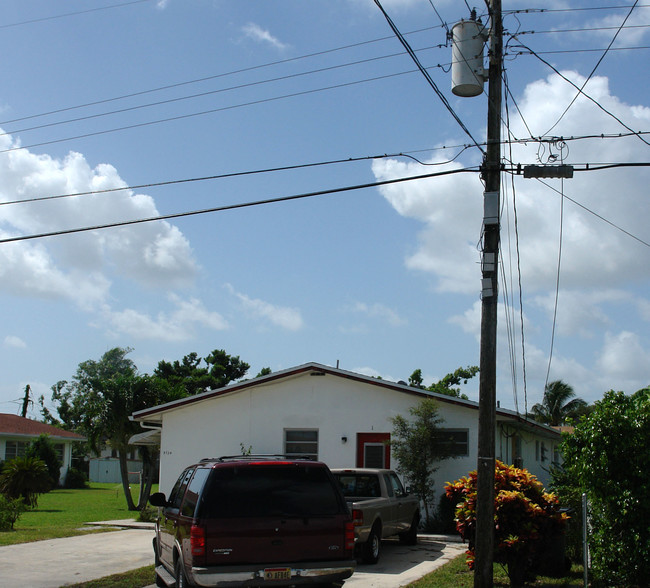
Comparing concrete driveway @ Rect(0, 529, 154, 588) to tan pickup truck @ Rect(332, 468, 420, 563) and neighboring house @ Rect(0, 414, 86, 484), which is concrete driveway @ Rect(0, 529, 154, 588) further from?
neighboring house @ Rect(0, 414, 86, 484)

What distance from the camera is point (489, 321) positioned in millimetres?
10539

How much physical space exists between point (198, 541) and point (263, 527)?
701mm

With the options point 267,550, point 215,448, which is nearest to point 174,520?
point 267,550

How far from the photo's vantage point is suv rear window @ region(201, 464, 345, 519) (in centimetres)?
820

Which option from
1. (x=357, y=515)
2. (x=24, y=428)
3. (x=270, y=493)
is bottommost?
(x=357, y=515)

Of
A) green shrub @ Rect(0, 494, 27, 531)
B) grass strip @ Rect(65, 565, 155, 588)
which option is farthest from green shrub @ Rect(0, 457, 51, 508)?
grass strip @ Rect(65, 565, 155, 588)

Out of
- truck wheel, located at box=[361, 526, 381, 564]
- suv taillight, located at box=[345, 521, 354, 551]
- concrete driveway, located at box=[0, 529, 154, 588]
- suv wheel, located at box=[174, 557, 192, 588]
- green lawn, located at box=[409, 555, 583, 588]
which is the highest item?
suv taillight, located at box=[345, 521, 354, 551]

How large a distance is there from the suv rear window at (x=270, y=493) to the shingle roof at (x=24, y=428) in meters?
39.0

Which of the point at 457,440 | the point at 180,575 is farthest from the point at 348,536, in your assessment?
the point at 457,440

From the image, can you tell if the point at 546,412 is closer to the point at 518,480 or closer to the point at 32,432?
the point at 32,432

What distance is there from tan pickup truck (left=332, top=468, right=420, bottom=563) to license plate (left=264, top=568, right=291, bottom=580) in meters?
4.53

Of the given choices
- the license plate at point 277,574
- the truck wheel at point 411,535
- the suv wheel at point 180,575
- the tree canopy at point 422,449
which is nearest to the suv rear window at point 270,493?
the license plate at point 277,574

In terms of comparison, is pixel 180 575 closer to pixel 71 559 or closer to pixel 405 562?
pixel 405 562

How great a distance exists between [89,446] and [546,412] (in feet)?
139
